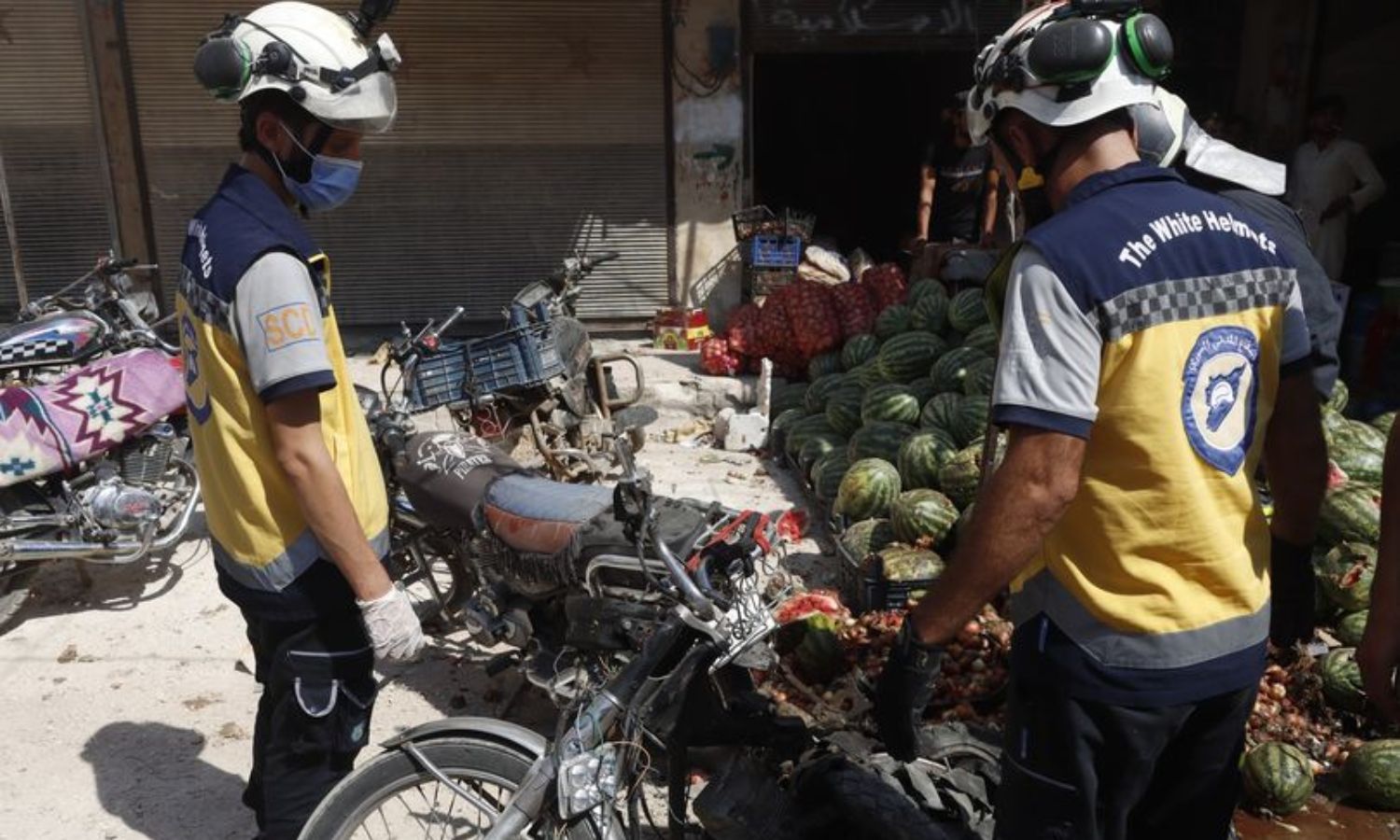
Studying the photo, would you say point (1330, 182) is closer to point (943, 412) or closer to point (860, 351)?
point (860, 351)

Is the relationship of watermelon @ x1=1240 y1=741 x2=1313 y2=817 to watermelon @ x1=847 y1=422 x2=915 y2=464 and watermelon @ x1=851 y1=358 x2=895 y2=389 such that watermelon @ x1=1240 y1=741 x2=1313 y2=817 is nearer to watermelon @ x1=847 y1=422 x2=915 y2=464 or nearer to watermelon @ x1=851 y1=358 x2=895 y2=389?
watermelon @ x1=847 y1=422 x2=915 y2=464

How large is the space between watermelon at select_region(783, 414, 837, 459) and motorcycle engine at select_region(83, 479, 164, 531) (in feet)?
12.5

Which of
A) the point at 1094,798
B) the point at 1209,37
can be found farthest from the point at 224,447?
the point at 1209,37

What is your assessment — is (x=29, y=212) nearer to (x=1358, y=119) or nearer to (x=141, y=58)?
(x=141, y=58)

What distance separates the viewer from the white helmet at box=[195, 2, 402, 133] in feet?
8.41

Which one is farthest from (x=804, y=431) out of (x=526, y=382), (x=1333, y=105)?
(x=1333, y=105)

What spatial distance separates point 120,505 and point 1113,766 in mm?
4810

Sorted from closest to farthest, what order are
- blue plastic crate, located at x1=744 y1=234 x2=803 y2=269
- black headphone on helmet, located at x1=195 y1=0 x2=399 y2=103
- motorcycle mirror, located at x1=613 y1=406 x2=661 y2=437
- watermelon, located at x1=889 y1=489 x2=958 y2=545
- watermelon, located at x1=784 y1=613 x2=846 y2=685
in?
black headphone on helmet, located at x1=195 y1=0 x2=399 y2=103 → watermelon, located at x1=784 y1=613 x2=846 y2=685 → watermelon, located at x1=889 y1=489 x2=958 y2=545 → motorcycle mirror, located at x1=613 y1=406 x2=661 y2=437 → blue plastic crate, located at x1=744 y1=234 x2=803 y2=269

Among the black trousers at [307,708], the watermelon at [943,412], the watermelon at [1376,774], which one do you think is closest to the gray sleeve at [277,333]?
the black trousers at [307,708]

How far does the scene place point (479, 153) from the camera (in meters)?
10.5

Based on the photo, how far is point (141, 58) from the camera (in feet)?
32.5

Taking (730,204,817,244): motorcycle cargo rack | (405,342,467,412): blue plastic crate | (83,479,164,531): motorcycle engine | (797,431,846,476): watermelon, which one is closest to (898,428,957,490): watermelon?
(797,431,846,476): watermelon

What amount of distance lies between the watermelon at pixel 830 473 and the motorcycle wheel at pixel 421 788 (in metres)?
3.65

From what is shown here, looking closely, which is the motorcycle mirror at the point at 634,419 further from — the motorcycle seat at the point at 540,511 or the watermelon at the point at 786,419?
the motorcycle seat at the point at 540,511
